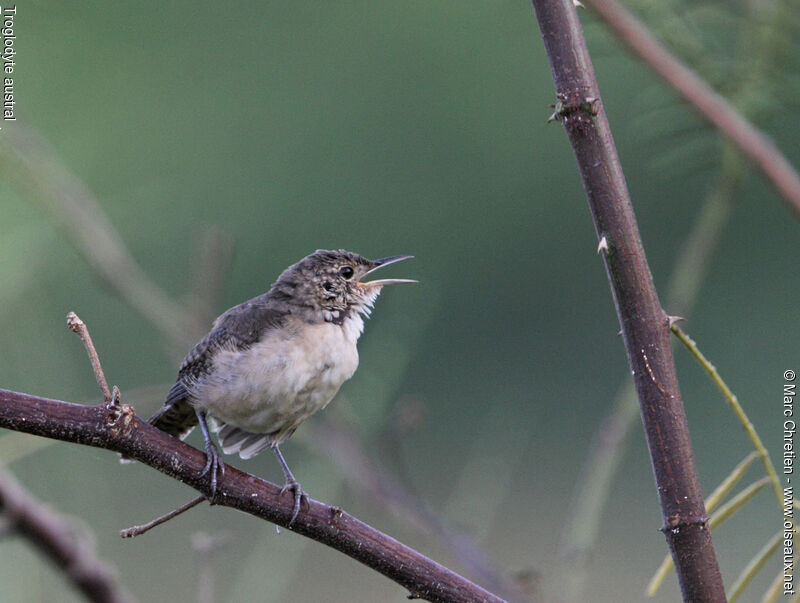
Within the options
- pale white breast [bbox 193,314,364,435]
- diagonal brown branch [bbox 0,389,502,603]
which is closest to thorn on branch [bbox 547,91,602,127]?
diagonal brown branch [bbox 0,389,502,603]

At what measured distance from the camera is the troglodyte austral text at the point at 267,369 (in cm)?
292

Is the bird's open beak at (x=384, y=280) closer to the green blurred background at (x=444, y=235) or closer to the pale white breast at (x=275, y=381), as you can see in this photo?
the pale white breast at (x=275, y=381)

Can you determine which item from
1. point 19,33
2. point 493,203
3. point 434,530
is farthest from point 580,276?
point 434,530

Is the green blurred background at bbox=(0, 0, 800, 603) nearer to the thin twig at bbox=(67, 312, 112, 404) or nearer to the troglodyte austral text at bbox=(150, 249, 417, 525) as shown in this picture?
the troglodyte austral text at bbox=(150, 249, 417, 525)

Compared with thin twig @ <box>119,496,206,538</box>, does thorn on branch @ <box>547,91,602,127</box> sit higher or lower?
higher

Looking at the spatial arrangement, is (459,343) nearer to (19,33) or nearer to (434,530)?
(19,33)

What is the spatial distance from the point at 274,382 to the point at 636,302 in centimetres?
151

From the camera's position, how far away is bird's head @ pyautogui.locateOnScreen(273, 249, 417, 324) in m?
Answer: 3.39

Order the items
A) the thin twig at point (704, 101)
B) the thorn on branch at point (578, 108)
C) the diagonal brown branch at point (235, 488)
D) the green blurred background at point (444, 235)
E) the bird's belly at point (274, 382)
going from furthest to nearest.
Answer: the green blurred background at point (444, 235), the bird's belly at point (274, 382), the thin twig at point (704, 101), the diagonal brown branch at point (235, 488), the thorn on branch at point (578, 108)

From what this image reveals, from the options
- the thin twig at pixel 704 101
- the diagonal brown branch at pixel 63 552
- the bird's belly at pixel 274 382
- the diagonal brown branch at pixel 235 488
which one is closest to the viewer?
the diagonal brown branch at pixel 235 488

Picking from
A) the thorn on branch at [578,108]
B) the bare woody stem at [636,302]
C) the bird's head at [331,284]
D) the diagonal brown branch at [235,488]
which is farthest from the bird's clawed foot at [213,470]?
the bird's head at [331,284]

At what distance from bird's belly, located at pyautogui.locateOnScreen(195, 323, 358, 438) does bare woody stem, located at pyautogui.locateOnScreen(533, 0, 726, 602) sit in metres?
1.43

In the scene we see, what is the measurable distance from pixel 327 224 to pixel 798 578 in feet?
33.2

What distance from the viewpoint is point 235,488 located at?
6.51ft
